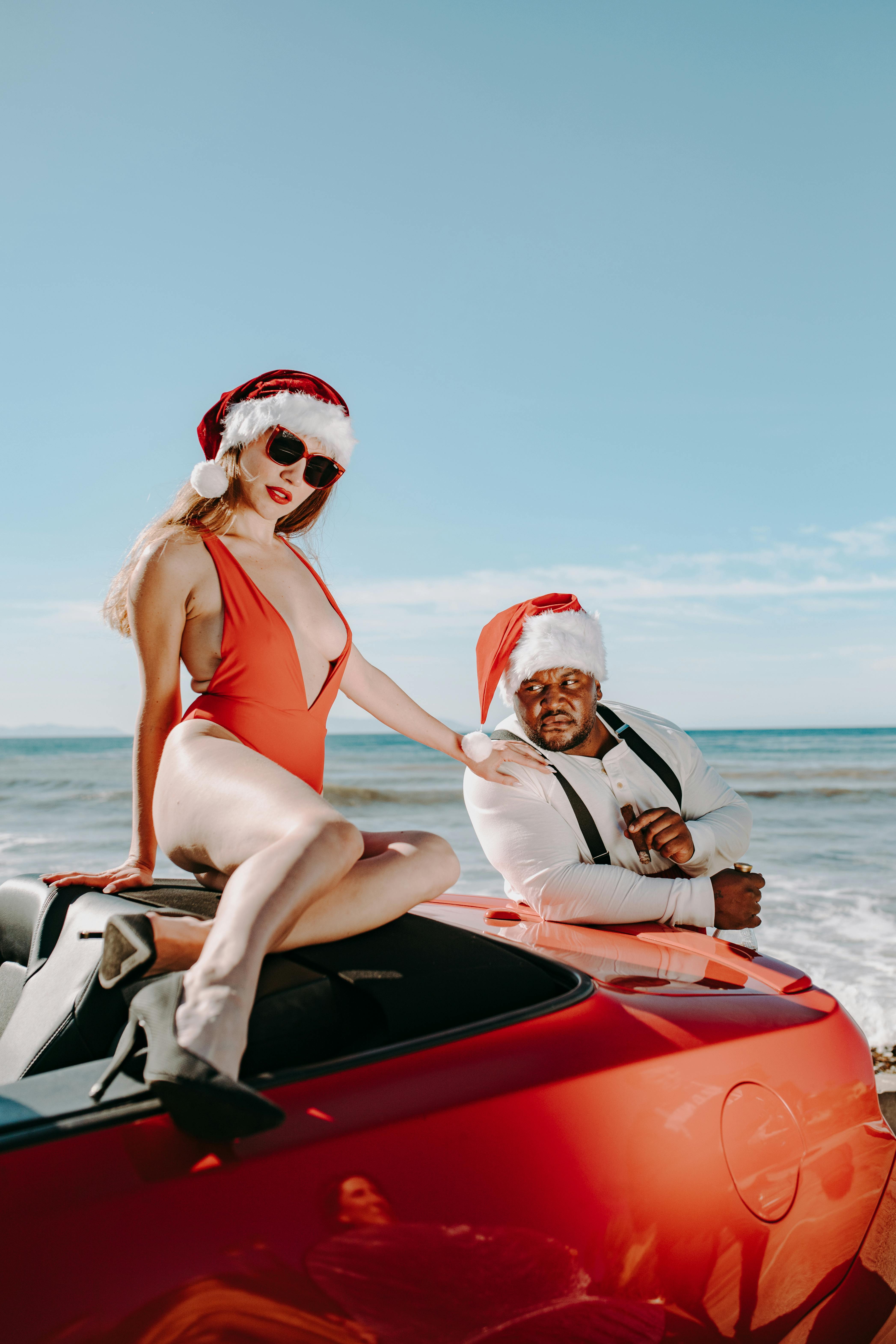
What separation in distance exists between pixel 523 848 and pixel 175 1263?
1873 mm

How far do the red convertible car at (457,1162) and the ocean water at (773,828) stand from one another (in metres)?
1.66

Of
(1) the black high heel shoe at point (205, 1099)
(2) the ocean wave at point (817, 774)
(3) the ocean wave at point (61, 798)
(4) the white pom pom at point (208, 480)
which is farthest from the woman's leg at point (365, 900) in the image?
(2) the ocean wave at point (817, 774)

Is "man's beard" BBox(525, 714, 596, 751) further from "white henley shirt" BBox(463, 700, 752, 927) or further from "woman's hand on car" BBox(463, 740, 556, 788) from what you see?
"woman's hand on car" BBox(463, 740, 556, 788)

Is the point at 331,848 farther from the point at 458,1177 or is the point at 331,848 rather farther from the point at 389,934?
the point at 458,1177

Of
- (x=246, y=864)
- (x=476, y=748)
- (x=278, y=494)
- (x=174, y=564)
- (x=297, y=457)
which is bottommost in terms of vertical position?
(x=246, y=864)

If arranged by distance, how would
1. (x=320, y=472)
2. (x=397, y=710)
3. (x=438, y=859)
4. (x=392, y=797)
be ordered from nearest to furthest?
(x=438, y=859) → (x=320, y=472) → (x=397, y=710) → (x=392, y=797)

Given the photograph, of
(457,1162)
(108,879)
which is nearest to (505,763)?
(108,879)

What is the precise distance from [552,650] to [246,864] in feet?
6.62

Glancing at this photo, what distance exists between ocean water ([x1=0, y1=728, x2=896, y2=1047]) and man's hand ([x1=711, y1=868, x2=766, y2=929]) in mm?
1737

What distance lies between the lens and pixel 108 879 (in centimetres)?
196

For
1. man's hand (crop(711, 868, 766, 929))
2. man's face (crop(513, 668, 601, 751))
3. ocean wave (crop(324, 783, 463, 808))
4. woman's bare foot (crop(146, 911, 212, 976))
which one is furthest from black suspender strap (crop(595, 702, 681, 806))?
ocean wave (crop(324, 783, 463, 808))

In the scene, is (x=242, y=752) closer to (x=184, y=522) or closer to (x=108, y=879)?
(x=108, y=879)

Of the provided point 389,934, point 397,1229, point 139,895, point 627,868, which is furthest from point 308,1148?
point 627,868

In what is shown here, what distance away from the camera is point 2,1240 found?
0.93 metres
